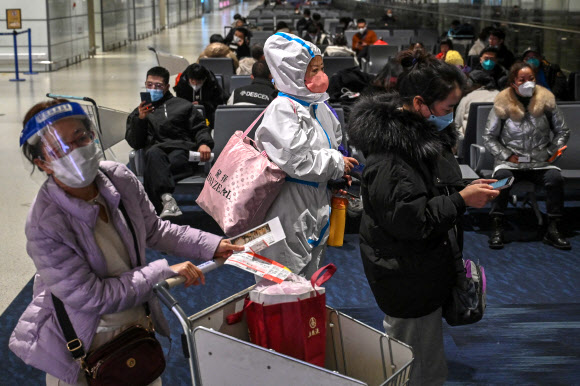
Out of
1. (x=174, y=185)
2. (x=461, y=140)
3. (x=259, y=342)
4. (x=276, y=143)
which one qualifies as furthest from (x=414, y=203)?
(x=461, y=140)

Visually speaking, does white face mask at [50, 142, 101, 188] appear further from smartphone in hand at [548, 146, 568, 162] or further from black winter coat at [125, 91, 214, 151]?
smartphone in hand at [548, 146, 568, 162]

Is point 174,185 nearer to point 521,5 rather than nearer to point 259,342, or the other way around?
point 259,342

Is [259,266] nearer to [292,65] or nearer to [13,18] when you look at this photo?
[292,65]

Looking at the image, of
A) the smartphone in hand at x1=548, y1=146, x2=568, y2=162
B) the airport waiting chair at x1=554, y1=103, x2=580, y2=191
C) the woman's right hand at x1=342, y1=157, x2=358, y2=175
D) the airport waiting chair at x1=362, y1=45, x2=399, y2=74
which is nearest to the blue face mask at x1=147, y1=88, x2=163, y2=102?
the woman's right hand at x1=342, y1=157, x2=358, y2=175

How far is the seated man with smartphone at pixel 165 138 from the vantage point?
20.7 feet

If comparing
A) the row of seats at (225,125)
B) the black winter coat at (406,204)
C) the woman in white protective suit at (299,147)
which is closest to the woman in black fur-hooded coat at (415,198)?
the black winter coat at (406,204)

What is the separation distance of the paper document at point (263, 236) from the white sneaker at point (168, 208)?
11.9ft

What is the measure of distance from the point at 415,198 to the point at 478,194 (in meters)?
0.25

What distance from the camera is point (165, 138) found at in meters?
6.61

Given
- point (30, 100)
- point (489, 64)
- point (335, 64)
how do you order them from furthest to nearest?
1. point (30, 100)
2. point (335, 64)
3. point (489, 64)

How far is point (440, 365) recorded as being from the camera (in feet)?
9.89

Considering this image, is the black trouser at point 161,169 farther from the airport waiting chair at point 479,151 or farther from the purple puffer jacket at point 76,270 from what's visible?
the purple puffer jacket at point 76,270

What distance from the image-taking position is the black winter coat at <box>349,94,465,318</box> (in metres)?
2.71

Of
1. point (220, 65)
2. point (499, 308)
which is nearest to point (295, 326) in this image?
point (499, 308)
